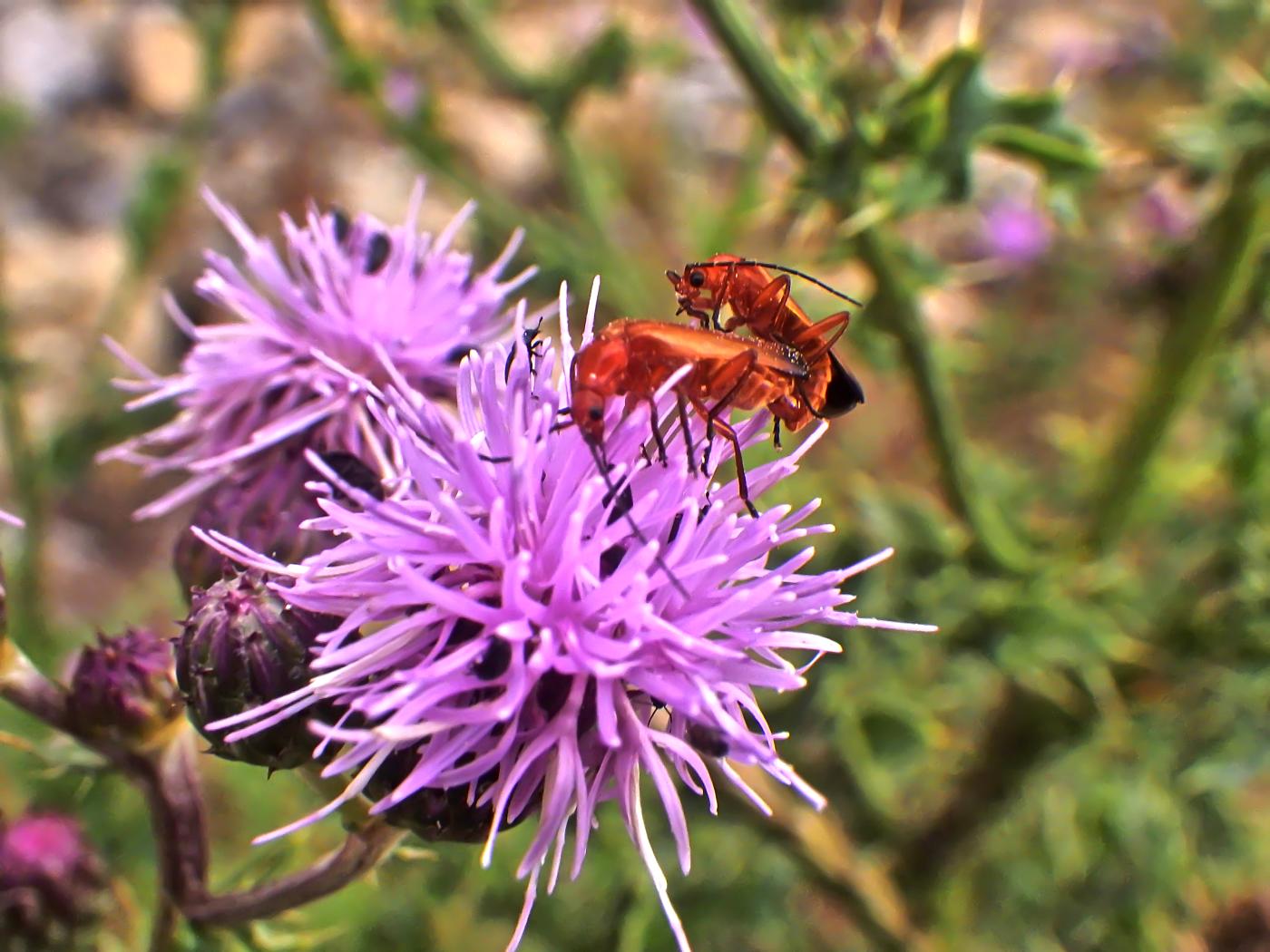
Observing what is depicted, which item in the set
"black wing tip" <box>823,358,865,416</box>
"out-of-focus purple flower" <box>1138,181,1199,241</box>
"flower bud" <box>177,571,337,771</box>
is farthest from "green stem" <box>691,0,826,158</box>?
"out-of-focus purple flower" <box>1138,181,1199,241</box>

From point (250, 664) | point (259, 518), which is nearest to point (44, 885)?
point (259, 518)

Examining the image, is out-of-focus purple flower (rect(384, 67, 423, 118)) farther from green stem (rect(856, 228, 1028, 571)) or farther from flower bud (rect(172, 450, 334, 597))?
flower bud (rect(172, 450, 334, 597))

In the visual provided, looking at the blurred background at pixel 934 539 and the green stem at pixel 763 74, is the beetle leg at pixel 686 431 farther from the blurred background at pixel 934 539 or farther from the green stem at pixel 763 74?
the green stem at pixel 763 74

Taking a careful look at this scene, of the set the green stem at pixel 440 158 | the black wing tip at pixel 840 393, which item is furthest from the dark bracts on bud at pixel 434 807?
the green stem at pixel 440 158

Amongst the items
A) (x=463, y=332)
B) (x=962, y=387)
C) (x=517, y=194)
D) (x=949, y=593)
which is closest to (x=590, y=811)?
(x=463, y=332)

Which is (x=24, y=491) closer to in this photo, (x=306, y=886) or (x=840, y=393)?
(x=306, y=886)
